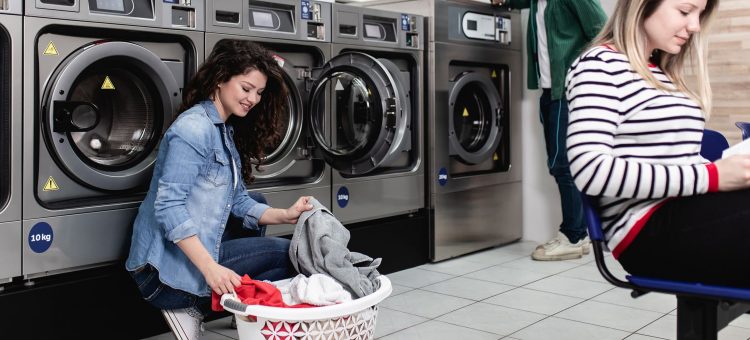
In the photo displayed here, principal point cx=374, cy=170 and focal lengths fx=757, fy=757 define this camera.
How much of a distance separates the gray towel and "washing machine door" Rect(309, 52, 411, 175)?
900mm

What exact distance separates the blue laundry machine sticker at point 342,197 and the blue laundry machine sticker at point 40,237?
1.31m

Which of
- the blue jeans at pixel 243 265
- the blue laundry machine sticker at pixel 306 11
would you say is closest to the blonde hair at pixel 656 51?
the blue jeans at pixel 243 265

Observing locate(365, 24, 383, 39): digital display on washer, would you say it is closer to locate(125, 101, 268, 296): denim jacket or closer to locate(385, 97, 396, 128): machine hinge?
locate(385, 97, 396, 128): machine hinge

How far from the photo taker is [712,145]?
182 cm

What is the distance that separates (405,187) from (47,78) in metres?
1.81

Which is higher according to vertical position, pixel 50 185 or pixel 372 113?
pixel 372 113

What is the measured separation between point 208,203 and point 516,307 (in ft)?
4.41

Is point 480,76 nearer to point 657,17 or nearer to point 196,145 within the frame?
point 196,145

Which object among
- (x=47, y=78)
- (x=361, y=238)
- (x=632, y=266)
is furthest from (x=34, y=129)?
(x=632, y=266)

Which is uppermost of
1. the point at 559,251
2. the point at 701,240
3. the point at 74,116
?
the point at 74,116

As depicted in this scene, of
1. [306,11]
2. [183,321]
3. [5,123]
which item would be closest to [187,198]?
[183,321]

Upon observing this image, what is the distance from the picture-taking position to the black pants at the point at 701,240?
4.50 ft

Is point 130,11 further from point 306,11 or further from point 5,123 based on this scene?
point 306,11

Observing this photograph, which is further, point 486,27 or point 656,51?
point 486,27
